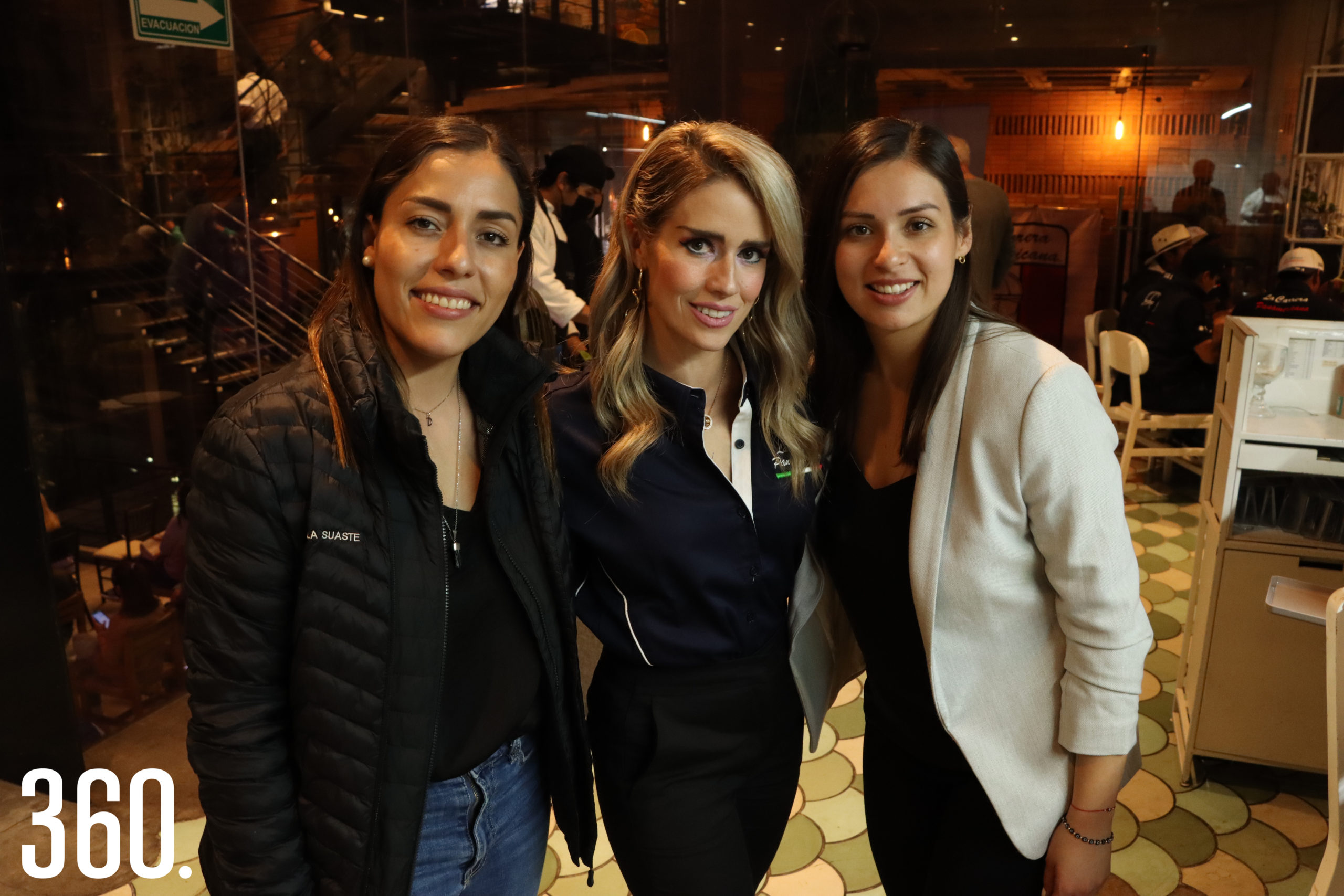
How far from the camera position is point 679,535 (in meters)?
1.59

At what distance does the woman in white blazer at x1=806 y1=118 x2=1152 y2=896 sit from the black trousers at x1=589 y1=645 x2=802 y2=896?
216mm

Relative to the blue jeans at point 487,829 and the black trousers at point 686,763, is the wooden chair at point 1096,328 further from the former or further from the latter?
the blue jeans at point 487,829

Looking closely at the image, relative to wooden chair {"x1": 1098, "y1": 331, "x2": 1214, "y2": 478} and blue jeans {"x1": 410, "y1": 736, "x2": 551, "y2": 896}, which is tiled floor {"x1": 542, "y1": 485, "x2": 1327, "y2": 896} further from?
wooden chair {"x1": 1098, "y1": 331, "x2": 1214, "y2": 478}

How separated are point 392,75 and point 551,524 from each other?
3.12m

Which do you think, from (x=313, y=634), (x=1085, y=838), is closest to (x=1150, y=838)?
(x=1085, y=838)

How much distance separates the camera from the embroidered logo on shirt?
124 cm

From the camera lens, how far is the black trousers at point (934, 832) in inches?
60.4

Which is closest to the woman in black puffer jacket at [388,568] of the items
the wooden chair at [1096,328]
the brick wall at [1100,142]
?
the wooden chair at [1096,328]

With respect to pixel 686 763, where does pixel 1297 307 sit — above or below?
above

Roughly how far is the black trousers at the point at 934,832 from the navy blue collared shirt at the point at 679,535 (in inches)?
12.1

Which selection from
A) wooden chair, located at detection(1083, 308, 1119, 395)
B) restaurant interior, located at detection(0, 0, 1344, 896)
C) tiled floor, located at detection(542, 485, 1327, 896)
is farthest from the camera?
wooden chair, located at detection(1083, 308, 1119, 395)

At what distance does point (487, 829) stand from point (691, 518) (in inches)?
22.4

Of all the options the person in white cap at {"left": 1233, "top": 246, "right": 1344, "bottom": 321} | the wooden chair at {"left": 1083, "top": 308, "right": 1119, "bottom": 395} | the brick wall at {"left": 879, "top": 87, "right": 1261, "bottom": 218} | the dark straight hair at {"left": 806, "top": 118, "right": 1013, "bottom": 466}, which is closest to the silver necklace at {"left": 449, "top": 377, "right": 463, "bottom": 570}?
the dark straight hair at {"left": 806, "top": 118, "right": 1013, "bottom": 466}

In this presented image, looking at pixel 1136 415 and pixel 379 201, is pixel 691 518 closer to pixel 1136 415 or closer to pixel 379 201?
pixel 379 201
